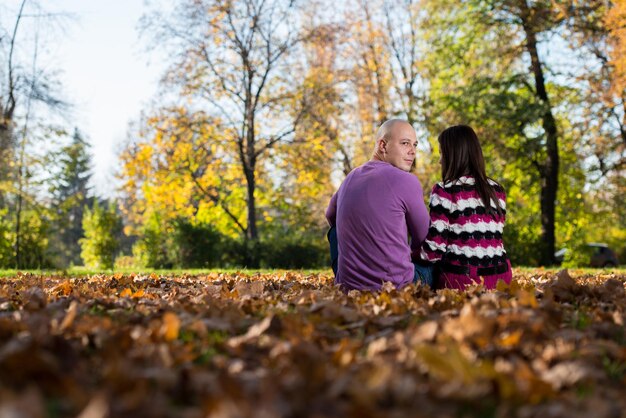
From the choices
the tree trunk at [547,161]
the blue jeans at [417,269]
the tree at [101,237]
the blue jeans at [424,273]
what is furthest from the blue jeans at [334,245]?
the tree at [101,237]

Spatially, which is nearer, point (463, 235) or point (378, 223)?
point (378, 223)

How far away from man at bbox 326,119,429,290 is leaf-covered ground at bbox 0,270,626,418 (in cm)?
131

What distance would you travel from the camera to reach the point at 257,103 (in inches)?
774

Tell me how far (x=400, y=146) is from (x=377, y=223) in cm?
67

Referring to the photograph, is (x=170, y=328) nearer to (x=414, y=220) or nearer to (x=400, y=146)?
(x=414, y=220)

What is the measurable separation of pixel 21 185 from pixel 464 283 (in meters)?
18.9

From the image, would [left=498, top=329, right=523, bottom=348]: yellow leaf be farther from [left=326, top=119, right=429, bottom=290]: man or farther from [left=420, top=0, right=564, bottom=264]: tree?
[left=420, top=0, right=564, bottom=264]: tree

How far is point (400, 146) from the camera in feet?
15.6

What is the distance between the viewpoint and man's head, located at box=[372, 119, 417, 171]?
15.7 feet

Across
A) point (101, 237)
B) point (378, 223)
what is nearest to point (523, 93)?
point (101, 237)

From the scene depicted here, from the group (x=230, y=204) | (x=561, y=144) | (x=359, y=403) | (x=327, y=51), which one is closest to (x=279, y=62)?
(x=327, y=51)

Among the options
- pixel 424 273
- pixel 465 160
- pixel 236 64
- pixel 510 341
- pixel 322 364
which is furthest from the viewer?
pixel 236 64

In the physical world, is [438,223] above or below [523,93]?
below

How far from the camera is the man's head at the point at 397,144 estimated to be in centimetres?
478
